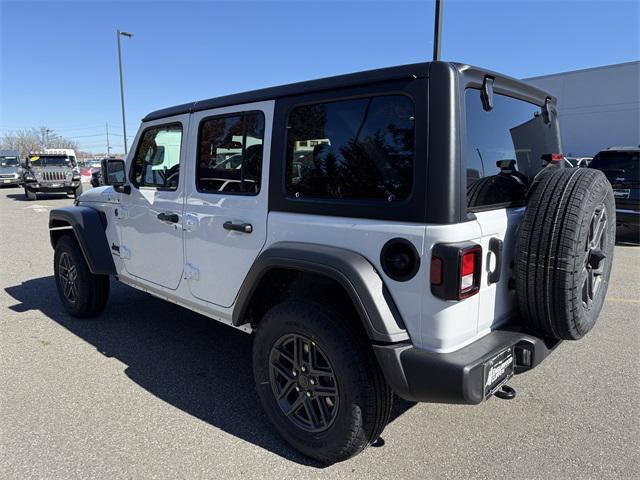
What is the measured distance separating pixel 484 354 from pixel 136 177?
3162 millimetres

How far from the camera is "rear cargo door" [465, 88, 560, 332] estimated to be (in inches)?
89.4

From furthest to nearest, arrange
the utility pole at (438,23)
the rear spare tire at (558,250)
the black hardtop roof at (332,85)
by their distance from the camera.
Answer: the utility pole at (438,23) → the rear spare tire at (558,250) → the black hardtop roof at (332,85)

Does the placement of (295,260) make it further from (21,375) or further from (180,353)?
(21,375)

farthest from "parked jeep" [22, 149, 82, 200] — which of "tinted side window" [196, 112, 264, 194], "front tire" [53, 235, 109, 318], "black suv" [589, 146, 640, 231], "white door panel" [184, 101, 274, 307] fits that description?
"black suv" [589, 146, 640, 231]

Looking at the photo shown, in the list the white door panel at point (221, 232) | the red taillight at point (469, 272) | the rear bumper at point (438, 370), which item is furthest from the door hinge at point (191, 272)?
the red taillight at point (469, 272)

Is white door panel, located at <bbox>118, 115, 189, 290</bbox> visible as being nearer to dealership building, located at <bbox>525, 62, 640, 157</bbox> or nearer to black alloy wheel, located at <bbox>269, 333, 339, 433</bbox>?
black alloy wheel, located at <bbox>269, 333, 339, 433</bbox>

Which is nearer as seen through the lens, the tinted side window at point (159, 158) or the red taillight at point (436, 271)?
the red taillight at point (436, 271)

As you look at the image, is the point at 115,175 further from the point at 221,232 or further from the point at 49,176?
the point at 49,176

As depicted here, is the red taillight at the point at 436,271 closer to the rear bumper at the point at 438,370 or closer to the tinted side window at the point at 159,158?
the rear bumper at the point at 438,370

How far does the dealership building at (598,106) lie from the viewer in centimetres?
2597

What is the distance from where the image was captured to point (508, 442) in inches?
106

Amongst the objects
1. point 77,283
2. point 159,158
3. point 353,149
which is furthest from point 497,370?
point 77,283

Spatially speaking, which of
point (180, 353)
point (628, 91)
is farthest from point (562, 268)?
point (628, 91)

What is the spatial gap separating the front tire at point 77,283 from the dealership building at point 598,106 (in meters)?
29.2
